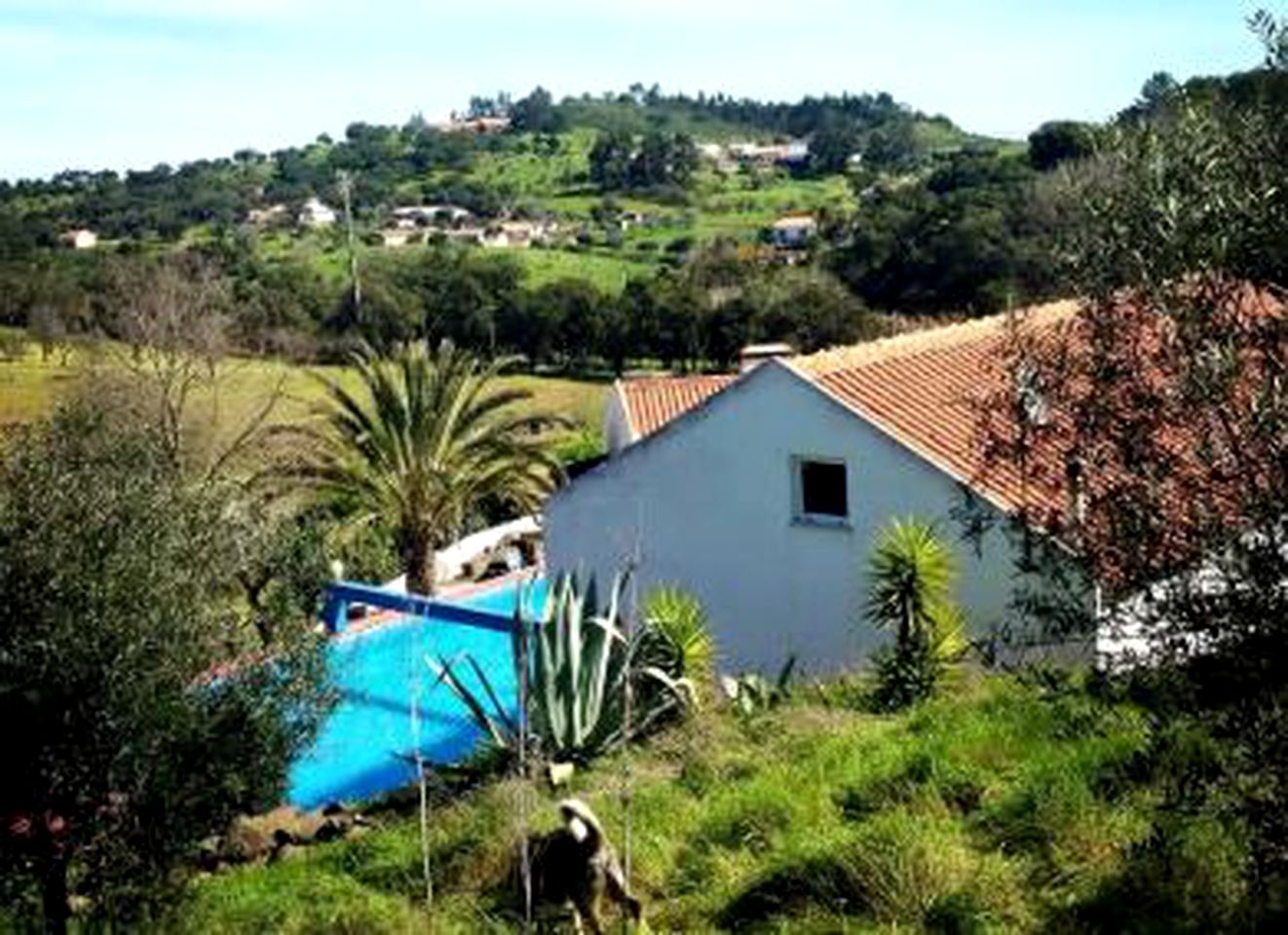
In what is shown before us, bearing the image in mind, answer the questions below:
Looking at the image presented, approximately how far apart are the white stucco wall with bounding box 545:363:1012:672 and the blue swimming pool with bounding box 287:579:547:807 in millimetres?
1938

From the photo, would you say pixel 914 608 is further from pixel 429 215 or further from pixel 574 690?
pixel 429 215

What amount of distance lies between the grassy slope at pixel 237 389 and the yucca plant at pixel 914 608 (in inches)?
1098

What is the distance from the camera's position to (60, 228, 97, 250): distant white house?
357ft

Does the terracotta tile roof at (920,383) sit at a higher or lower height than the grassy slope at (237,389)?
higher

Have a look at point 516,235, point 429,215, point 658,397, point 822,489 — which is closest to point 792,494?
point 822,489

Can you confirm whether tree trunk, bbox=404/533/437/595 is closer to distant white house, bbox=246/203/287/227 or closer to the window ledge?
the window ledge

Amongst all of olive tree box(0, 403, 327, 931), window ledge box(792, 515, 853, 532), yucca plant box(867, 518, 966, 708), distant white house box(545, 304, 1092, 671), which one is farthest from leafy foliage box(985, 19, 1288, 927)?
window ledge box(792, 515, 853, 532)

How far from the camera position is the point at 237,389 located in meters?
56.2

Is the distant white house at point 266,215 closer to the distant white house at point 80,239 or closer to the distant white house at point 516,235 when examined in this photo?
the distant white house at point 80,239

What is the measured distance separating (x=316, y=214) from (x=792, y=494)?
135477 millimetres

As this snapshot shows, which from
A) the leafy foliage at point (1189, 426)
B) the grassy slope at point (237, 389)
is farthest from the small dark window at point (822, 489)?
the grassy slope at point (237, 389)

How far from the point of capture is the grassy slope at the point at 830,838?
368 inches

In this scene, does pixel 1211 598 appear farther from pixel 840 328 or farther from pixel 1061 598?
pixel 840 328

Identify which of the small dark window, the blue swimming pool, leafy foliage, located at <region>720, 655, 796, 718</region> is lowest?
the blue swimming pool
